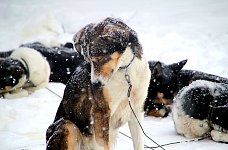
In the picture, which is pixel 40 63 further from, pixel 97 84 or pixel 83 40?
pixel 97 84

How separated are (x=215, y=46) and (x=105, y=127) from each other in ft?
21.9

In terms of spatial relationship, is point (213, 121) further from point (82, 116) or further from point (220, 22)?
point (220, 22)

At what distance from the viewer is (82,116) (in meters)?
3.23

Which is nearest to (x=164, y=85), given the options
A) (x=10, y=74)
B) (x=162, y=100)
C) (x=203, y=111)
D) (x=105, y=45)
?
(x=162, y=100)

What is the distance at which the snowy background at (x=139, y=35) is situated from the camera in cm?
475

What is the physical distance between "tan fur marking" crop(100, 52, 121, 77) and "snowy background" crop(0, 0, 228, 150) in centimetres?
50

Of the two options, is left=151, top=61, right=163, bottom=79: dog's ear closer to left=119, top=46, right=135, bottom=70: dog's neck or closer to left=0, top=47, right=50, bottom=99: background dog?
left=0, top=47, right=50, bottom=99: background dog

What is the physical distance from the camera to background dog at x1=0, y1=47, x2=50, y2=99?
6.88 metres

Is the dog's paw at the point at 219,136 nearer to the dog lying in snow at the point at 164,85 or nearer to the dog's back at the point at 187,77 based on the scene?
the dog lying in snow at the point at 164,85

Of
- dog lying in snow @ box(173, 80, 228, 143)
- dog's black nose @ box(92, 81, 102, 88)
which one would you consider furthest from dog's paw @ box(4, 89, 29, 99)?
dog's black nose @ box(92, 81, 102, 88)

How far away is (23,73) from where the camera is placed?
23.2 ft

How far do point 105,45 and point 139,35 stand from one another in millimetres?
8631

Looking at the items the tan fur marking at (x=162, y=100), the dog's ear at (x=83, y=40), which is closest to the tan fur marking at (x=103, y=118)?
the dog's ear at (x=83, y=40)

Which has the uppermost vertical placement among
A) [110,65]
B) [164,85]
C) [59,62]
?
[110,65]
